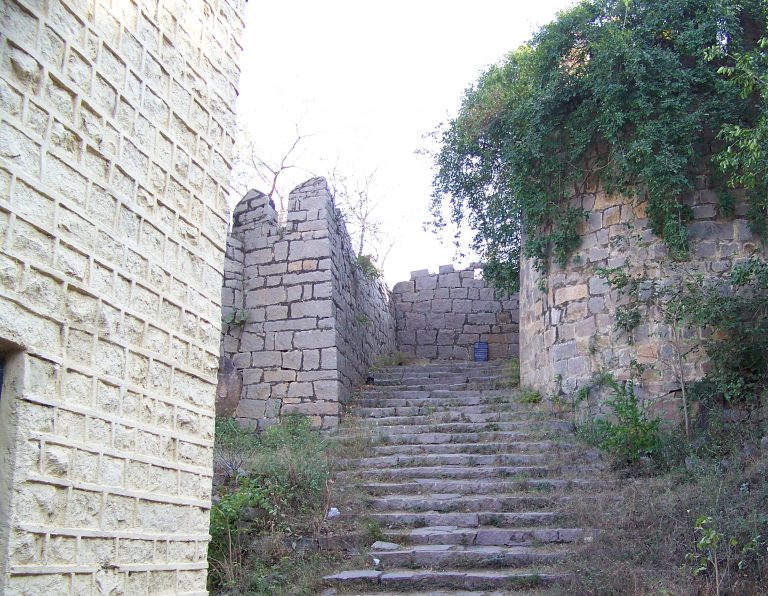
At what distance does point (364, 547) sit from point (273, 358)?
4.41m

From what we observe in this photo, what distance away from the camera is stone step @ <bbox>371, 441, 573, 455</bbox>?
9.02 meters

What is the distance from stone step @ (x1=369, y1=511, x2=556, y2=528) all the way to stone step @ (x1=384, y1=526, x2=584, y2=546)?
79mm

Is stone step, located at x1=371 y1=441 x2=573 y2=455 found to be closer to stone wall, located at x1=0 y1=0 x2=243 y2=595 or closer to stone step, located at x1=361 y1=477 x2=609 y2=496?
stone step, located at x1=361 y1=477 x2=609 y2=496

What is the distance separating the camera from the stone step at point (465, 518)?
24.3ft

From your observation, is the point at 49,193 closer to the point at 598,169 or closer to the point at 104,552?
the point at 104,552

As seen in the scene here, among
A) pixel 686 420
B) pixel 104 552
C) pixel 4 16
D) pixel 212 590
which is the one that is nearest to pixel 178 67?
pixel 4 16

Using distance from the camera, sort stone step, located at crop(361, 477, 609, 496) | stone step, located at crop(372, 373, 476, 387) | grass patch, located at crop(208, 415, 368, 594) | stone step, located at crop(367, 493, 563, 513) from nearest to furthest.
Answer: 1. grass patch, located at crop(208, 415, 368, 594)
2. stone step, located at crop(367, 493, 563, 513)
3. stone step, located at crop(361, 477, 609, 496)
4. stone step, located at crop(372, 373, 476, 387)

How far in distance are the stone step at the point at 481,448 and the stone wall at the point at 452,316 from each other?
6.17 meters

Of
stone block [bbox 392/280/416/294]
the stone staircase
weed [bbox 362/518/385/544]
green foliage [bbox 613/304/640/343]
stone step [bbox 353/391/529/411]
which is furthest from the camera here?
stone block [bbox 392/280/416/294]

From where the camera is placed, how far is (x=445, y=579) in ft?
21.4

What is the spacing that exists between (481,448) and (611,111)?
4158 millimetres

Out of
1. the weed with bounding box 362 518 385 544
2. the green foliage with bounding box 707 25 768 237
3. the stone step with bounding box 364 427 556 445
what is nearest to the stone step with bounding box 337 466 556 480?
the stone step with bounding box 364 427 556 445

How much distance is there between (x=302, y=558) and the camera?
276 inches

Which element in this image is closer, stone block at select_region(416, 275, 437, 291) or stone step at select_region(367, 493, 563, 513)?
stone step at select_region(367, 493, 563, 513)
